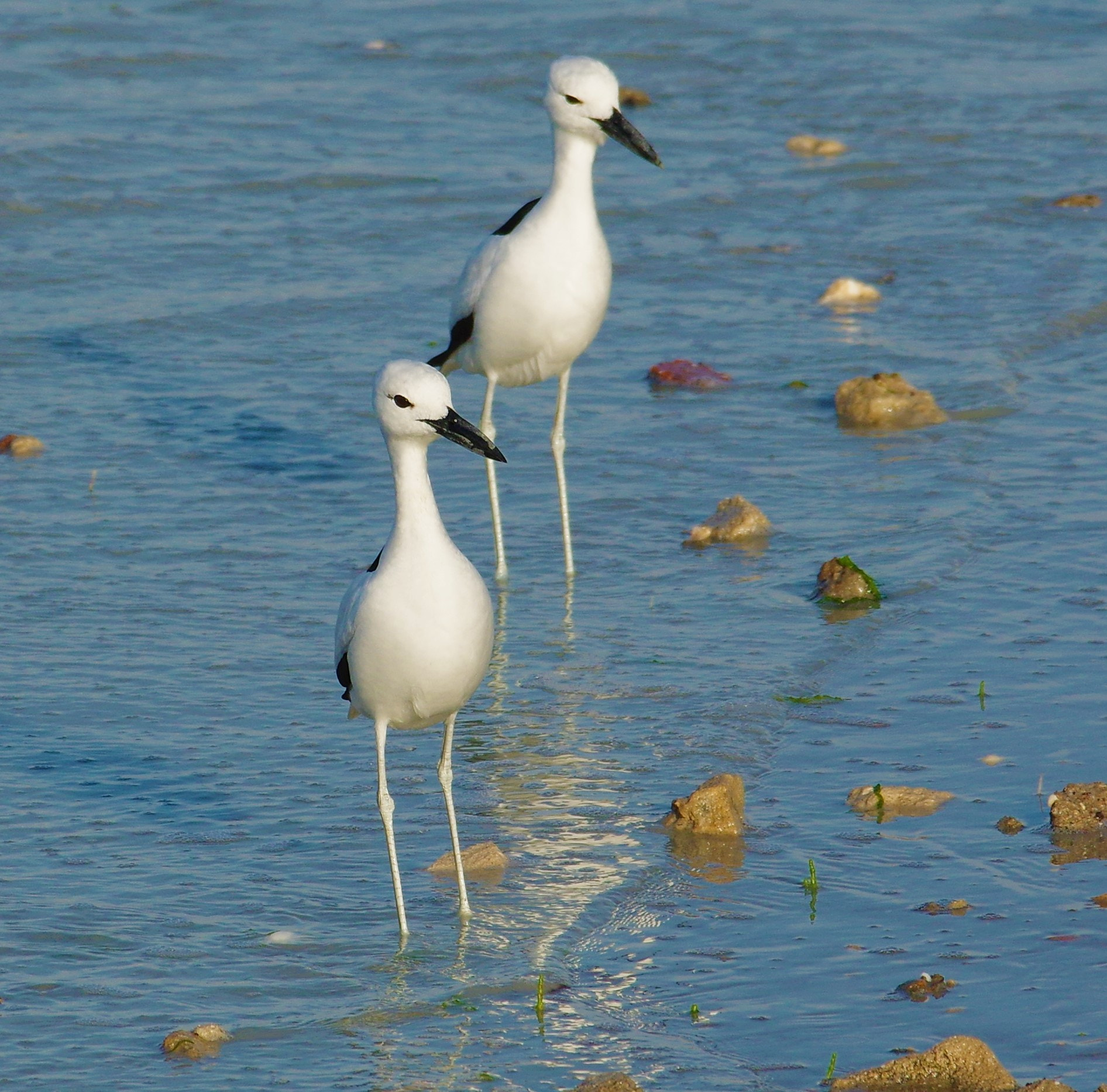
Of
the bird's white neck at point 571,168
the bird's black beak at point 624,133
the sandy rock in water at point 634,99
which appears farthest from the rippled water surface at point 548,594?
the bird's black beak at point 624,133

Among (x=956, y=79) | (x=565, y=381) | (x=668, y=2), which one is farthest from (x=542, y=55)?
(x=565, y=381)

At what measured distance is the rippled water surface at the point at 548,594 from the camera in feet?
18.5

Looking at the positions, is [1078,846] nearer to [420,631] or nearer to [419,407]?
[420,631]

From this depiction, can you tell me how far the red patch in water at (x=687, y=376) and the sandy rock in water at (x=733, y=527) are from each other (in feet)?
7.54

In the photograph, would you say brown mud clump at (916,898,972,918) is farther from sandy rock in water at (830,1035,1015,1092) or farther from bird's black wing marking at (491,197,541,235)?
bird's black wing marking at (491,197,541,235)

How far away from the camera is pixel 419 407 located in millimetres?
5969

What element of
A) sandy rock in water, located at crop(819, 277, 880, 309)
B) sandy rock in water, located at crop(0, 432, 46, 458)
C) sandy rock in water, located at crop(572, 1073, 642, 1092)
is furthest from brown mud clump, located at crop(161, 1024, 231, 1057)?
sandy rock in water, located at crop(819, 277, 880, 309)

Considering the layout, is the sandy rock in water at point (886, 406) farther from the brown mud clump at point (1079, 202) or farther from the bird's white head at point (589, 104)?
the brown mud clump at point (1079, 202)

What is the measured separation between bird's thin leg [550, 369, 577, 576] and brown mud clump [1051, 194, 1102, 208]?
7164mm

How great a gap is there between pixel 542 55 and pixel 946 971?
16064 mm

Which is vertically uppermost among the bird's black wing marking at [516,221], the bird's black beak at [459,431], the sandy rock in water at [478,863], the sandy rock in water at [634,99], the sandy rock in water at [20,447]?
the sandy rock in water at [634,99]

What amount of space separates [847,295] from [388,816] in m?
8.31

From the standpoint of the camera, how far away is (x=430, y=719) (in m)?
6.16

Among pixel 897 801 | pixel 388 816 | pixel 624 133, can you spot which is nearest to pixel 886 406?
pixel 624 133
